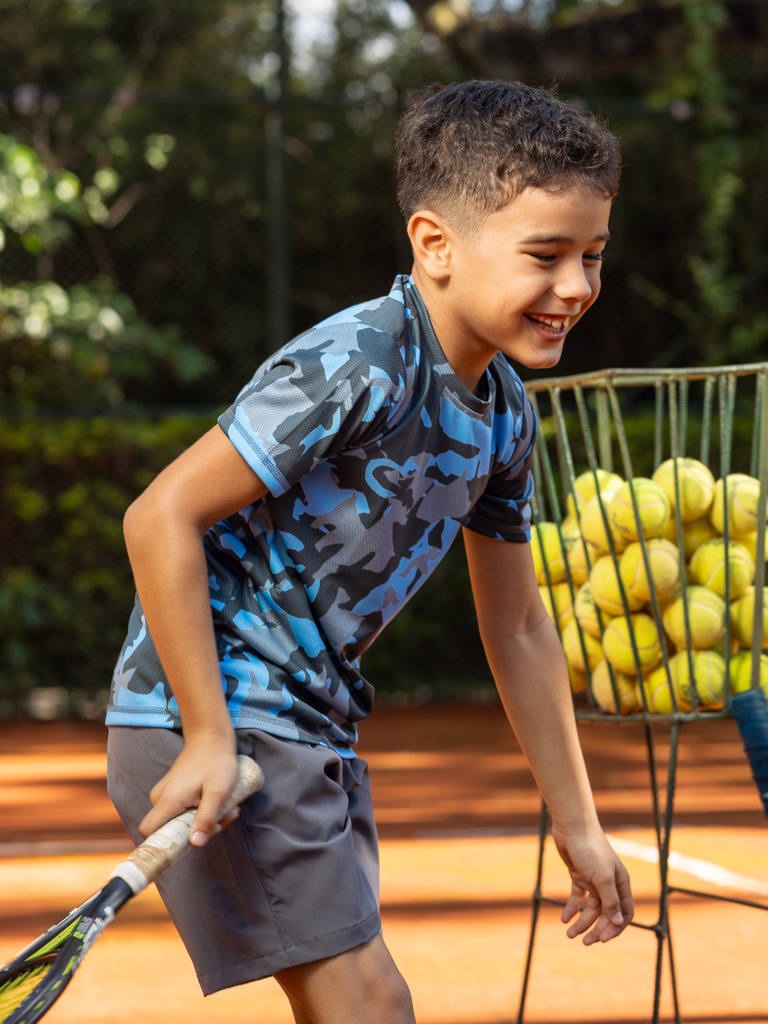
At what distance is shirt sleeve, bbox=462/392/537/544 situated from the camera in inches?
60.1

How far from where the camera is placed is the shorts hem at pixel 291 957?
4.05 ft

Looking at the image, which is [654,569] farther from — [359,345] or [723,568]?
[359,345]

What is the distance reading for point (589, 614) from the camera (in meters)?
2.01

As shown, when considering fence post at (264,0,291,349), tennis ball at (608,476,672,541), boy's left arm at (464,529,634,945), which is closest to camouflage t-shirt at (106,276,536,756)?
boy's left arm at (464,529,634,945)

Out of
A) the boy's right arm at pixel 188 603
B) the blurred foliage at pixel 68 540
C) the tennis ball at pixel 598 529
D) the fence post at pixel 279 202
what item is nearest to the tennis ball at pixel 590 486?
the tennis ball at pixel 598 529

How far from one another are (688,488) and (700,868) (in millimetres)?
1834

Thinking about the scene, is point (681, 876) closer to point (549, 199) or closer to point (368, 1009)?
point (368, 1009)

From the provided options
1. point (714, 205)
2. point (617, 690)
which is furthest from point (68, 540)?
point (617, 690)

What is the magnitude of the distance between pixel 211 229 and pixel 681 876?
6.41m

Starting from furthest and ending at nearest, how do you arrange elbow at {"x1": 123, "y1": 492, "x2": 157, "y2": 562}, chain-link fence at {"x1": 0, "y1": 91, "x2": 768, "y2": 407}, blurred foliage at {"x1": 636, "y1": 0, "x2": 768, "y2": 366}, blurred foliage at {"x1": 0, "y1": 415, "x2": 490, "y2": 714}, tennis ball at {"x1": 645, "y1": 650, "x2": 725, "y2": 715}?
1. chain-link fence at {"x1": 0, "y1": 91, "x2": 768, "y2": 407}
2. blurred foliage at {"x1": 636, "y1": 0, "x2": 768, "y2": 366}
3. blurred foliage at {"x1": 0, "y1": 415, "x2": 490, "y2": 714}
4. tennis ball at {"x1": 645, "y1": 650, "x2": 725, "y2": 715}
5. elbow at {"x1": 123, "y1": 492, "x2": 157, "y2": 562}

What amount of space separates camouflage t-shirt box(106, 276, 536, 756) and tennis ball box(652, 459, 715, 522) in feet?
2.10

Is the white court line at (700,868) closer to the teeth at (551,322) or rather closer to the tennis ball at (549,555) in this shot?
the tennis ball at (549,555)

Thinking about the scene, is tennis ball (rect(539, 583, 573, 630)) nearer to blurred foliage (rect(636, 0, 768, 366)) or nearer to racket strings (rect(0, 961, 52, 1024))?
racket strings (rect(0, 961, 52, 1024))

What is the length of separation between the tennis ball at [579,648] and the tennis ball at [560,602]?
0.07ft
